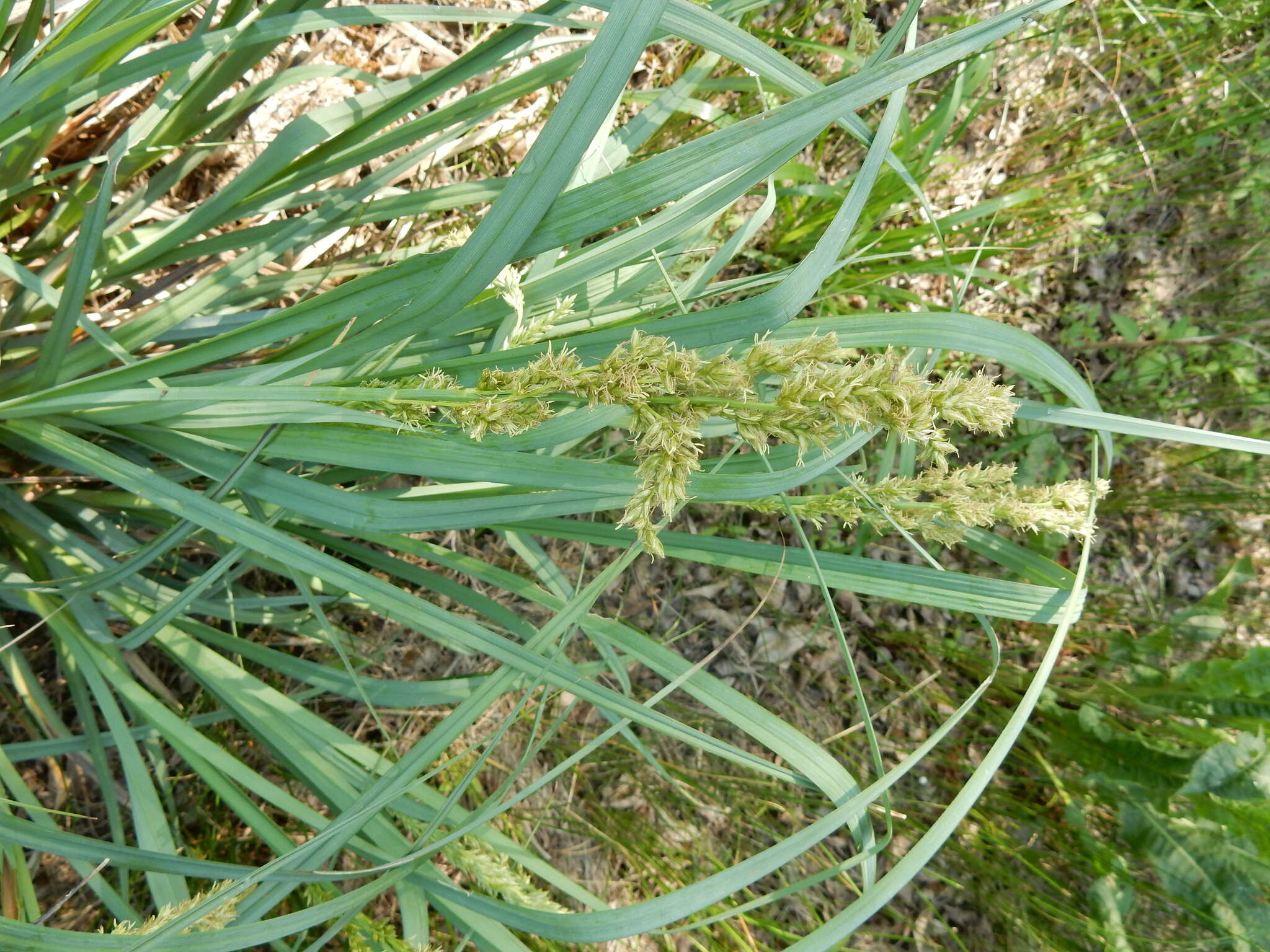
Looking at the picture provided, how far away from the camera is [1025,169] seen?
297cm

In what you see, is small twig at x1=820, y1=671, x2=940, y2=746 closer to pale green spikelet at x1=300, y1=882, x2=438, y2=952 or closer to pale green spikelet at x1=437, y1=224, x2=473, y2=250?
pale green spikelet at x1=300, y1=882, x2=438, y2=952

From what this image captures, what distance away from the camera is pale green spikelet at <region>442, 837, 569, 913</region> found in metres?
1.20

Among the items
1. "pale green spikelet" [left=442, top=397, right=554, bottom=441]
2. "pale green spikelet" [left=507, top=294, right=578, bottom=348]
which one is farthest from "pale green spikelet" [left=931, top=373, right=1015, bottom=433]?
"pale green spikelet" [left=507, top=294, right=578, bottom=348]

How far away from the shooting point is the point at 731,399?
2.39ft

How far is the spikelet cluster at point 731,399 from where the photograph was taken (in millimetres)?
682

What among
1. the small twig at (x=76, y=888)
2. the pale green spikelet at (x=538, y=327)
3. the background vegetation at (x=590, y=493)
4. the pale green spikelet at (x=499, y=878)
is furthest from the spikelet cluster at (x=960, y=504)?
the small twig at (x=76, y=888)

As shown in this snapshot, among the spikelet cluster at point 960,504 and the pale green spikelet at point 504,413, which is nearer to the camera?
the pale green spikelet at point 504,413

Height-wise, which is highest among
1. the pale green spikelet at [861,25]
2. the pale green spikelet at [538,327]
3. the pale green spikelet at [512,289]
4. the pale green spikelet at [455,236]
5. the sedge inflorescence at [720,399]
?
the pale green spikelet at [861,25]

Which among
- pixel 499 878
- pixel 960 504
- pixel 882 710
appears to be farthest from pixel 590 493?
pixel 882 710

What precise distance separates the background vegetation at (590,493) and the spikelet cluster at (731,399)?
150mm

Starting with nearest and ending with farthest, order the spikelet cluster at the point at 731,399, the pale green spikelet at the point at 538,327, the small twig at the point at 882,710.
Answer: the spikelet cluster at the point at 731,399
the pale green spikelet at the point at 538,327
the small twig at the point at 882,710

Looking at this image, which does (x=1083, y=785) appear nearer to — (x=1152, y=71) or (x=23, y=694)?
(x=1152, y=71)

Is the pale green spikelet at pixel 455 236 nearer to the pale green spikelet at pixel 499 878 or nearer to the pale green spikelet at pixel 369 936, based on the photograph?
the pale green spikelet at pixel 499 878

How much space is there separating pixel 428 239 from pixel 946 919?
277 centimetres
